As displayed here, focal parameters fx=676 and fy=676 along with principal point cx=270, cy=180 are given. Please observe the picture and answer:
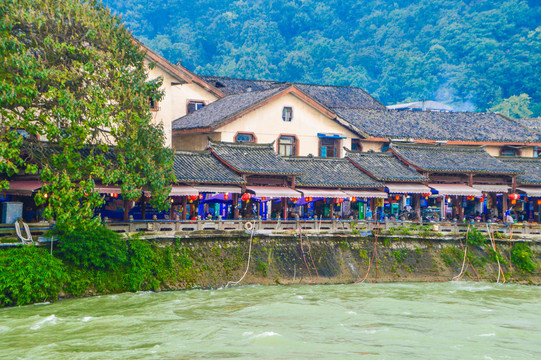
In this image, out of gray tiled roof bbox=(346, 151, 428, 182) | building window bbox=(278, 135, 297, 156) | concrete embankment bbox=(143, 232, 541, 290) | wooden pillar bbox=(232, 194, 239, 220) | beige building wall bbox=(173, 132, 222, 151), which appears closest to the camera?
concrete embankment bbox=(143, 232, 541, 290)

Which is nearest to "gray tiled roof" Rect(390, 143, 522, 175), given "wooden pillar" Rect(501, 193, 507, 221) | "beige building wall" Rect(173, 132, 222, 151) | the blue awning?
"wooden pillar" Rect(501, 193, 507, 221)

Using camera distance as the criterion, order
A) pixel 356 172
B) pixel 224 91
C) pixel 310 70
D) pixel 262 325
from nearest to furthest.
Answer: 1. pixel 262 325
2. pixel 356 172
3. pixel 224 91
4. pixel 310 70

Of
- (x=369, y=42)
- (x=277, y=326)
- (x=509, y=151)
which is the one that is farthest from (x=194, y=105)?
(x=369, y=42)

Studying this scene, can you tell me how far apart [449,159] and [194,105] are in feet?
54.8

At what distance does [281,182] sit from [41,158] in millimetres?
12322

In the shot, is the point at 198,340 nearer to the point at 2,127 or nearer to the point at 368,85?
the point at 2,127

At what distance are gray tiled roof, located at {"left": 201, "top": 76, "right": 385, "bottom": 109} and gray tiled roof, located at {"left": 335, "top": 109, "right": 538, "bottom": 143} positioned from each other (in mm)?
5703

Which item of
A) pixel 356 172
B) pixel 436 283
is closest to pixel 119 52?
pixel 356 172

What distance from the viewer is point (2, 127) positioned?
78.8 ft

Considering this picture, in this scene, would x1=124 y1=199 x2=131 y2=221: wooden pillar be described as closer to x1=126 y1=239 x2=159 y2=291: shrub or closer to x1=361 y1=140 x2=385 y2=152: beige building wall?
x1=126 y1=239 x2=159 y2=291: shrub

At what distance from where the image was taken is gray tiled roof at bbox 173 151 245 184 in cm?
2989

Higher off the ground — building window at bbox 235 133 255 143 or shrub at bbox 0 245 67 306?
building window at bbox 235 133 255 143

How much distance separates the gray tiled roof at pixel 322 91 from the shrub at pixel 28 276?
90.5ft

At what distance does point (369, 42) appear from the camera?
103312mm
